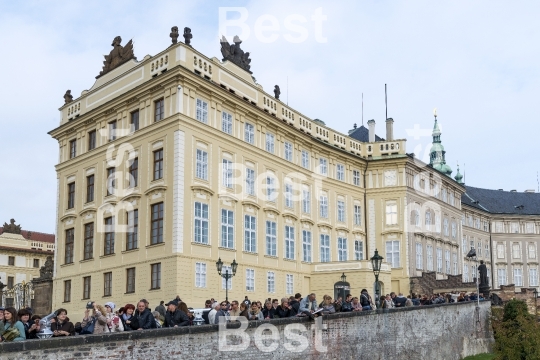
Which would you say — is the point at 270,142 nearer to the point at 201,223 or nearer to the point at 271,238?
the point at 271,238

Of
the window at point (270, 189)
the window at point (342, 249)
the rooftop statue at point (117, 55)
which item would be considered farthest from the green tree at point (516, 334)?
the rooftop statue at point (117, 55)

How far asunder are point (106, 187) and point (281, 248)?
11.0 metres

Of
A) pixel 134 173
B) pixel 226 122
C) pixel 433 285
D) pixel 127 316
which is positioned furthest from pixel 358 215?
pixel 127 316

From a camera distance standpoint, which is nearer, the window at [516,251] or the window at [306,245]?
the window at [306,245]

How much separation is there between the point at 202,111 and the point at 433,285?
2487cm

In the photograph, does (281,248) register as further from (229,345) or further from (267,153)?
(229,345)

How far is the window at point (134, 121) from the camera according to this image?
126 ft

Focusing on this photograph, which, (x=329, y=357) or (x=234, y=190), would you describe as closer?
(x=329, y=357)

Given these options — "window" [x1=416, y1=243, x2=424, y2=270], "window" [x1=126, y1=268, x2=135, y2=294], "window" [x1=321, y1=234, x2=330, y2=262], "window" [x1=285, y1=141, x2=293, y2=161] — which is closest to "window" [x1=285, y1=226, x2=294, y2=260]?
"window" [x1=321, y1=234, x2=330, y2=262]

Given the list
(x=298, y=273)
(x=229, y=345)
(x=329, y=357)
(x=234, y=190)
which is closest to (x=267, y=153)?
(x=234, y=190)

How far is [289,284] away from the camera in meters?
42.8

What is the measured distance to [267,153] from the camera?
138 feet

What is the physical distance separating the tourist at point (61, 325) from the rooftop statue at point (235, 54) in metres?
28.4

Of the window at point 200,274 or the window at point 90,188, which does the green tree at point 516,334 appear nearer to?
the window at point 200,274
